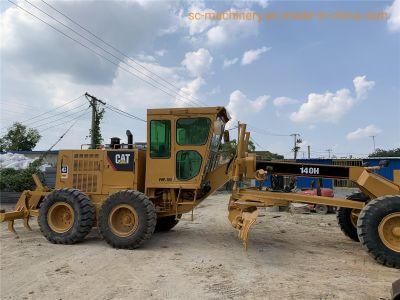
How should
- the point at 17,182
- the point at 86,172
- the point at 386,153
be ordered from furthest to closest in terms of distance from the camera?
1. the point at 386,153
2. the point at 17,182
3. the point at 86,172

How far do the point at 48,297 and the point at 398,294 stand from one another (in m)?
4.15

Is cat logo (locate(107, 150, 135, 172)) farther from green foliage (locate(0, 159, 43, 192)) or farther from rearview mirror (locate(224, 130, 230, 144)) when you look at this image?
green foliage (locate(0, 159, 43, 192))

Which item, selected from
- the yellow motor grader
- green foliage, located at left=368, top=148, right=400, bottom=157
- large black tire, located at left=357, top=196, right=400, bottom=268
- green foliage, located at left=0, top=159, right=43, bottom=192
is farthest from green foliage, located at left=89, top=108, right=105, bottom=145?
green foliage, located at left=368, top=148, right=400, bottom=157

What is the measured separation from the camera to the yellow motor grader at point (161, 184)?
8.69 metres

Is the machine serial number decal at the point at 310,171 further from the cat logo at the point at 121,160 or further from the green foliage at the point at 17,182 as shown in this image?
the green foliage at the point at 17,182

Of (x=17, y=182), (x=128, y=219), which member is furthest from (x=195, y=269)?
(x=17, y=182)

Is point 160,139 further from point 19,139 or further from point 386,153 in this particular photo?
point 386,153

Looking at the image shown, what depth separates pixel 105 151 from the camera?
10.1 metres

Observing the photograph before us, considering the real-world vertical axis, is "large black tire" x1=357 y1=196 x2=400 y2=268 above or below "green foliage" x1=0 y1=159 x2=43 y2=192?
below

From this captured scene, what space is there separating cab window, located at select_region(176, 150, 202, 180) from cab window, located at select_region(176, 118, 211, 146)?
0.23 meters

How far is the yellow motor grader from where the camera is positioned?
869 centimetres

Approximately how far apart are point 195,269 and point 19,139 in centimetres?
4918

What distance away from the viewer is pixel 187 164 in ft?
30.5

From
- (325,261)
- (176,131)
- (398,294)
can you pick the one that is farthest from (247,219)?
(398,294)
